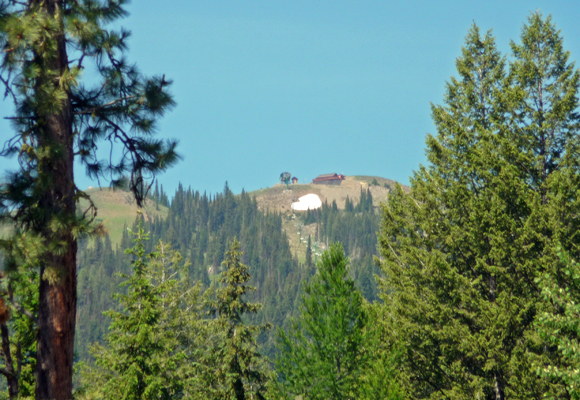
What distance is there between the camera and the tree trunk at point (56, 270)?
26.9ft

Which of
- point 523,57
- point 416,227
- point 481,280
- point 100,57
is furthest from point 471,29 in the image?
point 100,57

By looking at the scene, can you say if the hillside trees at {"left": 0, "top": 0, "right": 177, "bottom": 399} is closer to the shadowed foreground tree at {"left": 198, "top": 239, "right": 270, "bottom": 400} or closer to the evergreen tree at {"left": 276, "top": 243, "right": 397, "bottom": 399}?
the evergreen tree at {"left": 276, "top": 243, "right": 397, "bottom": 399}

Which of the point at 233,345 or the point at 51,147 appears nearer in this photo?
the point at 51,147

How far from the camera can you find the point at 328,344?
23156 millimetres

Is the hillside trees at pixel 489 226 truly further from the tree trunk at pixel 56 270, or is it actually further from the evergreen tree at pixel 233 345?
the tree trunk at pixel 56 270

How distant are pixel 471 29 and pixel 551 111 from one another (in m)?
7.16

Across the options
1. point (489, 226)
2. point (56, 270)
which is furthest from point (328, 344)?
point (56, 270)

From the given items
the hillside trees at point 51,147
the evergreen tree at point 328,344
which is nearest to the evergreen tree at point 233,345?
the evergreen tree at point 328,344

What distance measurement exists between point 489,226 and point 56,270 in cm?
1859

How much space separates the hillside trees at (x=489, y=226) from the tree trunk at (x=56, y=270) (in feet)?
50.7

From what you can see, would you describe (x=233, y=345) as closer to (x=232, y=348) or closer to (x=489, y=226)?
(x=232, y=348)

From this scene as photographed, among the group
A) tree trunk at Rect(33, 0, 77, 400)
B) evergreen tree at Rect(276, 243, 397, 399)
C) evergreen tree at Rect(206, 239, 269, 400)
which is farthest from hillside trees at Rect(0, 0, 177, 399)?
evergreen tree at Rect(206, 239, 269, 400)

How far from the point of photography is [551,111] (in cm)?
2402

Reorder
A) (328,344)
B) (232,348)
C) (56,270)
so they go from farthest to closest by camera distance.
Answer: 1. (232,348)
2. (328,344)
3. (56,270)
